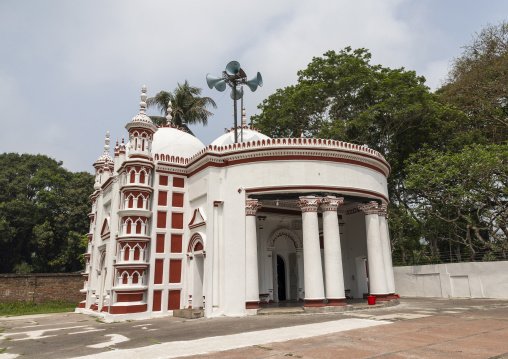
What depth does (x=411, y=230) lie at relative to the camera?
100 ft

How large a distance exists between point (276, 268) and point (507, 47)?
23126 millimetres

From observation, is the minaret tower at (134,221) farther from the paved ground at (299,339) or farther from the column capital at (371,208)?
the column capital at (371,208)

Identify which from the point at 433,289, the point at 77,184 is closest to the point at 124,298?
the point at 433,289

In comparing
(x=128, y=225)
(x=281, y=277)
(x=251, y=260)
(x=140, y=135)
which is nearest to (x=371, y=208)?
(x=251, y=260)

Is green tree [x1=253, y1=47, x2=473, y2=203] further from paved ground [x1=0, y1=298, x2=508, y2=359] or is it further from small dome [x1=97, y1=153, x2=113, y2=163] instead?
paved ground [x1=0, y1=298, x2=508, y2=359]

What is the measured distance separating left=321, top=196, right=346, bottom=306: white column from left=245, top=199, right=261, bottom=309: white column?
10.9 ft

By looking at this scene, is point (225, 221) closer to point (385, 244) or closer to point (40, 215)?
point (385, 244)

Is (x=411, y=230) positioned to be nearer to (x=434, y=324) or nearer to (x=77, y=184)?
(x=434, y=324)

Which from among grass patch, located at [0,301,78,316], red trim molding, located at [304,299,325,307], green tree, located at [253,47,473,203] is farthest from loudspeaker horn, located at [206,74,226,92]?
grass patch, located at [0,301,78,316]

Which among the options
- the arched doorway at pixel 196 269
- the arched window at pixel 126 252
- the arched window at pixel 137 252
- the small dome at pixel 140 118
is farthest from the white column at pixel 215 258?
the small dome at pixel 140 118

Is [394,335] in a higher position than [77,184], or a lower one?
lower

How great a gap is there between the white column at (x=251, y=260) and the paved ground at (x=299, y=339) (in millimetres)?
2239

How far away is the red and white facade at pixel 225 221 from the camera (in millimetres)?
16984

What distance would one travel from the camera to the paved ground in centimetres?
801
